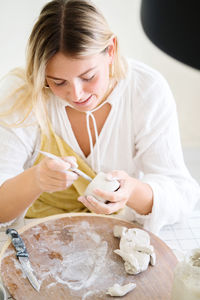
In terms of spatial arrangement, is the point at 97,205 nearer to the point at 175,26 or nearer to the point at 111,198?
Result: the point at 111,198

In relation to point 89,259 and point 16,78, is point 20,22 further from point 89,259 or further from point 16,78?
point 89,259

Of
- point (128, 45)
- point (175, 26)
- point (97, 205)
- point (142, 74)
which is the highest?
point (175, 26)

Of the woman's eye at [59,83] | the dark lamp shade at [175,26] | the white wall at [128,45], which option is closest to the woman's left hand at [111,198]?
the woman's eye at [59,83]

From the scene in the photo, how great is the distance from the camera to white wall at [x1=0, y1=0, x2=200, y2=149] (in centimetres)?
209

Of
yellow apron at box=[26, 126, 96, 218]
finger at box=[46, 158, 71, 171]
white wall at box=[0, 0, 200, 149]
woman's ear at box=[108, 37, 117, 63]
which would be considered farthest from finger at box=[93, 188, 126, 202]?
white wall at box=[0, 0, 200, 149]

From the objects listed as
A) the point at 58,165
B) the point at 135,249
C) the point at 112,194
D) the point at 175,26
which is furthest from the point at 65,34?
the point at 175,26

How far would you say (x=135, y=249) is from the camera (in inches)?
43.5

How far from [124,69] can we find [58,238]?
2.20 ft

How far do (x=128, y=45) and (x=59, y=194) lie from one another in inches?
49.9

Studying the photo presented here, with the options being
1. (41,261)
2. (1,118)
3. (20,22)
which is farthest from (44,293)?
(20,22)

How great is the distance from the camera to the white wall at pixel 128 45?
209 centimetres

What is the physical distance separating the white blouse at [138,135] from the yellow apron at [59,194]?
0.09 ft

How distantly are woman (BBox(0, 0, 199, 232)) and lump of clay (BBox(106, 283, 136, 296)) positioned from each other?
217mm

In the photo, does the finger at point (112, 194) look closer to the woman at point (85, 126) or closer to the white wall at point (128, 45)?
the woman at point (85, 126)
